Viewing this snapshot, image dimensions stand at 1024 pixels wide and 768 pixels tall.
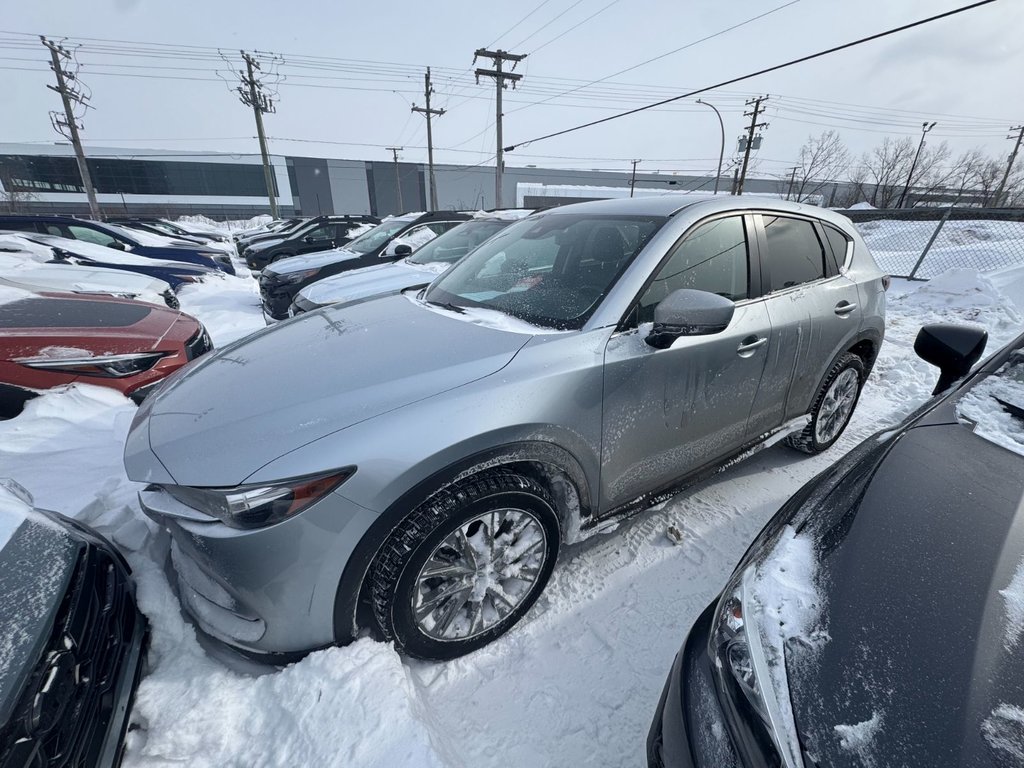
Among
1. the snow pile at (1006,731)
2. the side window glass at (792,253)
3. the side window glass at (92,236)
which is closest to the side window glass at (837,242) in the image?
the side window glass at (792,253)

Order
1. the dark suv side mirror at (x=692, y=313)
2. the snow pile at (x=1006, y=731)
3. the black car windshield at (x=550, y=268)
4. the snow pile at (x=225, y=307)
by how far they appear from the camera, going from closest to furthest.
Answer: the snow pile at (x=1006, y=731) < the dark suv side mirror at (x=692, y=313) < the black car windshield at (x=550, y=268) < the snow pile at (x=225, y=307)

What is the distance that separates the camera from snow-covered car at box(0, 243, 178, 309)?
4691mm

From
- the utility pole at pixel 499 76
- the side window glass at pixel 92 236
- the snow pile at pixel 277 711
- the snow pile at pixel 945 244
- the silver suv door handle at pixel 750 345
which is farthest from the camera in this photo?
the utility pole at pixel 499 76

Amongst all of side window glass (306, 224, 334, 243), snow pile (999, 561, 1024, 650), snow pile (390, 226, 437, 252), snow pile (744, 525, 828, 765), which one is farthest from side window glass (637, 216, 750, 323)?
side window glass (306, 224, 334, 243)

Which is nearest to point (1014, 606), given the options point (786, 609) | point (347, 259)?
point (786, 609)

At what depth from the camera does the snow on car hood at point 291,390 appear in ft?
4.83

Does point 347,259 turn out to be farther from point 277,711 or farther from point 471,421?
point 277,711

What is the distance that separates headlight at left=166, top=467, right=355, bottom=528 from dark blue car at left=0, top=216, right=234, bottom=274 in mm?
10455

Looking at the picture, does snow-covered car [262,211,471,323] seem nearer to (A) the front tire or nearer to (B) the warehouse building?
(A) the front tire

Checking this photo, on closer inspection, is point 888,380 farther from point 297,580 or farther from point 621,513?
point 297,580

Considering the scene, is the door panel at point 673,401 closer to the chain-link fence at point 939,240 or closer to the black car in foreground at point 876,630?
the black car in foreground at point 876,630

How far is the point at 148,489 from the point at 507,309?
158 cm

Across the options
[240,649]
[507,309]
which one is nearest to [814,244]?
[507,309]

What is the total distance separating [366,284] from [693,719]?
4717mm
